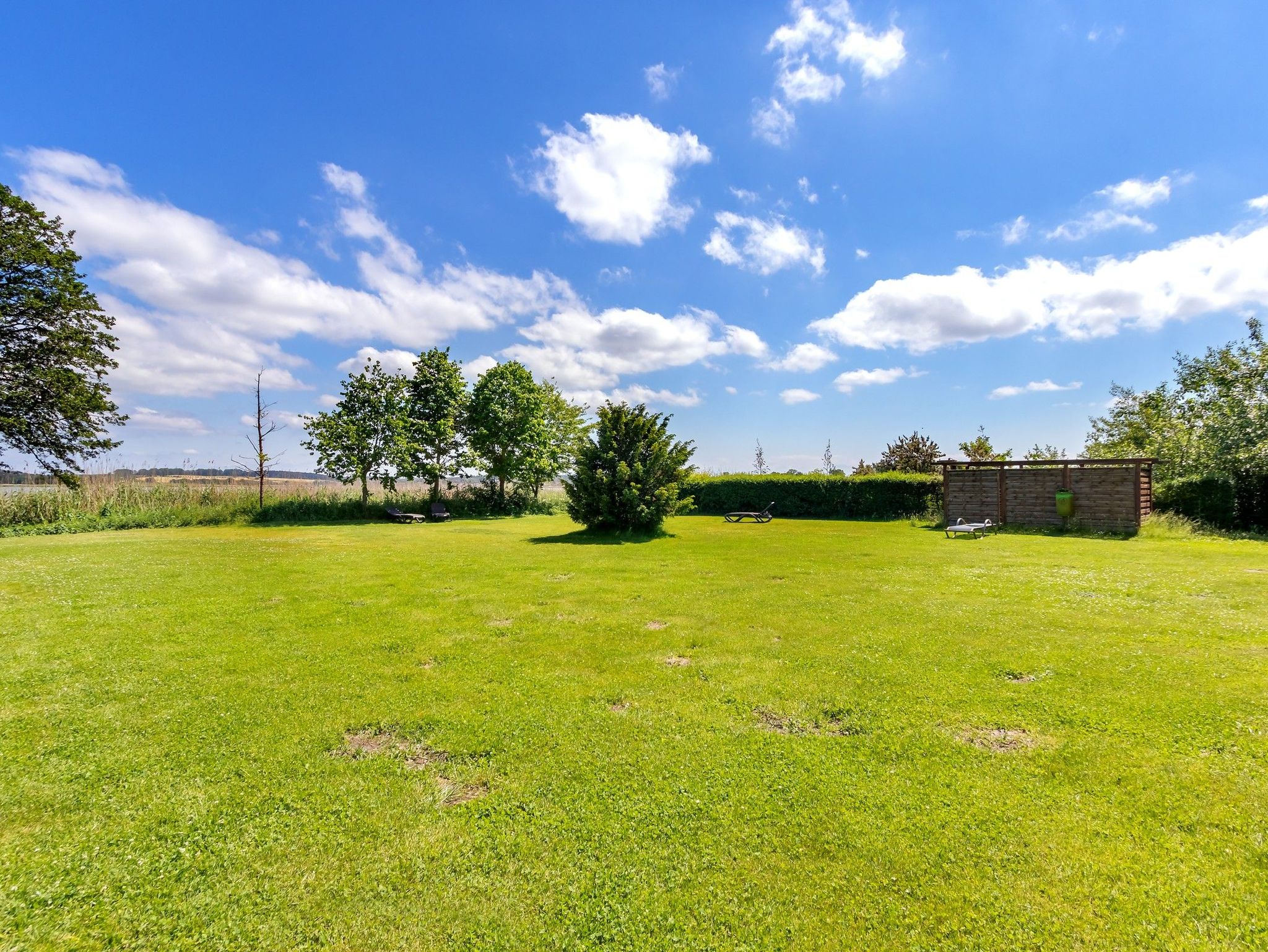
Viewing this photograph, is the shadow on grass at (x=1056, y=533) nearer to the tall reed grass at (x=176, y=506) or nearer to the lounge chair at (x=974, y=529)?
the lounge chair at (x=974, y=529)

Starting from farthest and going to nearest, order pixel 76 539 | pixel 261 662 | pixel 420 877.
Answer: pixel 76 539
pixel 261 662
pixel 420 877

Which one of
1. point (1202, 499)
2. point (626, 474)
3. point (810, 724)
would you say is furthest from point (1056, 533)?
point (810, 724)

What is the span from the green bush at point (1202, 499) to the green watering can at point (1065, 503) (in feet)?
13.6

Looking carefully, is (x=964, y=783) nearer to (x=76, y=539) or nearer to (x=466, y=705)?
(x=466, y=705)

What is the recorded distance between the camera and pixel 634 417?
53.5 feet

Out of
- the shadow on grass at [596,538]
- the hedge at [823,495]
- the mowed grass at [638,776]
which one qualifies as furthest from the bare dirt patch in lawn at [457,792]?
the hedge at [823,495]

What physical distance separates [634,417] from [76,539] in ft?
57.1

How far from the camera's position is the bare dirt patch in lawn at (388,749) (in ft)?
11.7

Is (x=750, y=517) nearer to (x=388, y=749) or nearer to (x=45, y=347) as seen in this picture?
Result: (x=388, y=749)

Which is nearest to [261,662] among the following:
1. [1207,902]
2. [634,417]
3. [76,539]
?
[1207,902]

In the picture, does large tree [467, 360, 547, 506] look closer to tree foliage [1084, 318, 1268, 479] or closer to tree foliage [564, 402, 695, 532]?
tree foliage [564, 402, 695, 532]

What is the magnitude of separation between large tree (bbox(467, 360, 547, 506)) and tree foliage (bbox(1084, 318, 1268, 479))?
25613 mm

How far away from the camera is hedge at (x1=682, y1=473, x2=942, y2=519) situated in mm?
22594

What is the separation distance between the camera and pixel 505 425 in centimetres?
2805
